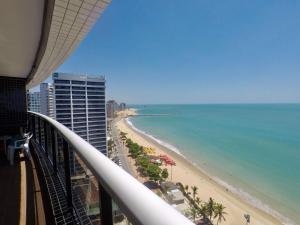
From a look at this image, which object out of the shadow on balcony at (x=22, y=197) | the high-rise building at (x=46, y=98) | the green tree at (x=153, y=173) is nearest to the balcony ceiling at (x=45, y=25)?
the shadow on balcony at (x=22, y=197)

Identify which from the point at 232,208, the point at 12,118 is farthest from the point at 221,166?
the point at 12,118

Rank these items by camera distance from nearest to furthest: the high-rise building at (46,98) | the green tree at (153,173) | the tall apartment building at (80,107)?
the green tree at (153,173), the tall apartment building at (80,107), the high-rise building at (46,98)

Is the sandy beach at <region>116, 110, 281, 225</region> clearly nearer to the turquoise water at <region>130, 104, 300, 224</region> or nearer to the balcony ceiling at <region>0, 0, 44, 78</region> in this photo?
the turquoise water at <region>130, 104, 300, 224</region>

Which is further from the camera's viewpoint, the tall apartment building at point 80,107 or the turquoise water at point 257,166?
the tall apartment building at point 80,107

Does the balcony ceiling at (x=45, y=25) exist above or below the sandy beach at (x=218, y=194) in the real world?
above

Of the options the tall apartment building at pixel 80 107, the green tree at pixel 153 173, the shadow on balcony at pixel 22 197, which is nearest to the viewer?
the shadow on balcony at pixel 22 197

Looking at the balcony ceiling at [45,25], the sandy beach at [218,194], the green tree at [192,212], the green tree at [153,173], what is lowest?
the sandy beach at [218,194]

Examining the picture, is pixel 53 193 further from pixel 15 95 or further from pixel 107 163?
pixel 15 95

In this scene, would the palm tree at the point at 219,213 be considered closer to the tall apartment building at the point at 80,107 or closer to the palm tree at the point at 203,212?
the palm tree at the point at 203,212
